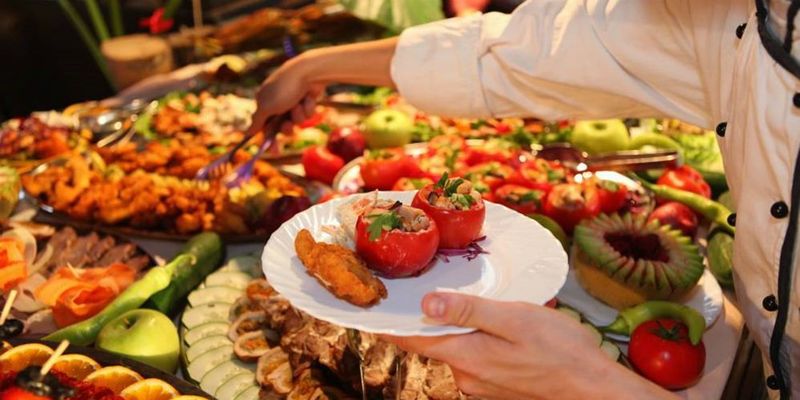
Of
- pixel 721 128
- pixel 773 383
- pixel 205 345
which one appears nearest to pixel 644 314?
pixel 773 383

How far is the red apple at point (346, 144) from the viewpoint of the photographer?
2.94 meters

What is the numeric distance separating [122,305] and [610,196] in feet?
5.03

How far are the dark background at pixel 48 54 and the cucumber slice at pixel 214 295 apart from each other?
414cm

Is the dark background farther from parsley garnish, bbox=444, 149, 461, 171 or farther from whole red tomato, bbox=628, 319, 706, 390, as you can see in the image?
whole red tomato, bbox=628, 319, 706, 390

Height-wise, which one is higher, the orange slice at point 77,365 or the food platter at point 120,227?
the orange slice at point 77,365

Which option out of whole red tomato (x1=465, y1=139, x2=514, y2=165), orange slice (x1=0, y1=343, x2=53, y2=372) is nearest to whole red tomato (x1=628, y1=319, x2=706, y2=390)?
whole red tomato (x1=465, y1=139, x2=514, y2=165)

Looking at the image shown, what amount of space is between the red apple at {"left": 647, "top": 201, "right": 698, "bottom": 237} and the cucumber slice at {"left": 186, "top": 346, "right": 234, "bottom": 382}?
1.45m

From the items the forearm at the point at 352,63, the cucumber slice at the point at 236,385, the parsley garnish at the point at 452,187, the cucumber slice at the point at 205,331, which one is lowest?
the cucumber slice at the point at 205,331

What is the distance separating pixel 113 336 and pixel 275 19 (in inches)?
119

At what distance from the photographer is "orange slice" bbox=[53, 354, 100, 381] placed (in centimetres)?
158

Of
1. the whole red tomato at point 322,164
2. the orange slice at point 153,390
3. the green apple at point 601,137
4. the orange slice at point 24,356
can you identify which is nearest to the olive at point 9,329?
the orange slice at point 24,356

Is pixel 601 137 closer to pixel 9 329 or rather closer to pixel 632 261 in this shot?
pixel 632 261

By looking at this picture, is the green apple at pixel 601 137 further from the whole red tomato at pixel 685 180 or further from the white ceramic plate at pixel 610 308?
the white ceramic plate at pixel 610 308

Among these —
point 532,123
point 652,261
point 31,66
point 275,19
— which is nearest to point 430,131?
point 532,123
